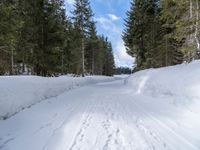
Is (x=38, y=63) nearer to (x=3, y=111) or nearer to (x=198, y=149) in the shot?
(x=3, y=111)

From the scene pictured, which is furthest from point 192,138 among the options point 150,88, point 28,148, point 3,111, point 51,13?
point 51,13

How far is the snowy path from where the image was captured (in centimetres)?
615

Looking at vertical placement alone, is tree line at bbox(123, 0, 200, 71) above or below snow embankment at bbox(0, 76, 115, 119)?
above

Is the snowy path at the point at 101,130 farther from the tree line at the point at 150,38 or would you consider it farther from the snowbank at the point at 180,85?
the tree line at the point at 150,38

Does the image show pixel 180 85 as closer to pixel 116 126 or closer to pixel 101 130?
pixel 116 126

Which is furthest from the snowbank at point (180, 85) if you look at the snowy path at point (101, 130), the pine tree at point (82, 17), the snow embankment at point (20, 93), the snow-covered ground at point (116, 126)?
the pine tree at point (82, 17)

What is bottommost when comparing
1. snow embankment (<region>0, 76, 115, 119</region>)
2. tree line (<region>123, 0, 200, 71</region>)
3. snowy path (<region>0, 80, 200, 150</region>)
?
snowy path (<region>0, 80, 200, 150</region>)

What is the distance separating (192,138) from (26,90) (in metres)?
8.07

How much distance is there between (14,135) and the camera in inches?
291

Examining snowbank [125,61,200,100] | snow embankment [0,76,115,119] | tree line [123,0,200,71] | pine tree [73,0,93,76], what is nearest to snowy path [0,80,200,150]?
snow embankment [0,76,115,119]

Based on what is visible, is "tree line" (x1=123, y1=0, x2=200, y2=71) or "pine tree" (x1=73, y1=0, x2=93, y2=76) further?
"pine tree" (x1=73, y1=0, x2=93, y2=76)

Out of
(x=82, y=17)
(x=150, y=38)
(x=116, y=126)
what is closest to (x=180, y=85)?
(x=116, y=126)

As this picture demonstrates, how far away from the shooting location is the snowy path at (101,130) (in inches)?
242

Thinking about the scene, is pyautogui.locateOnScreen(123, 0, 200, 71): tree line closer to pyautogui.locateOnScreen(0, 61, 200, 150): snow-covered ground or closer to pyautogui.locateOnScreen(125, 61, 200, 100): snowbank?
pyautogui.locateOnScreen(125, 61, 200, 100): snowbank
